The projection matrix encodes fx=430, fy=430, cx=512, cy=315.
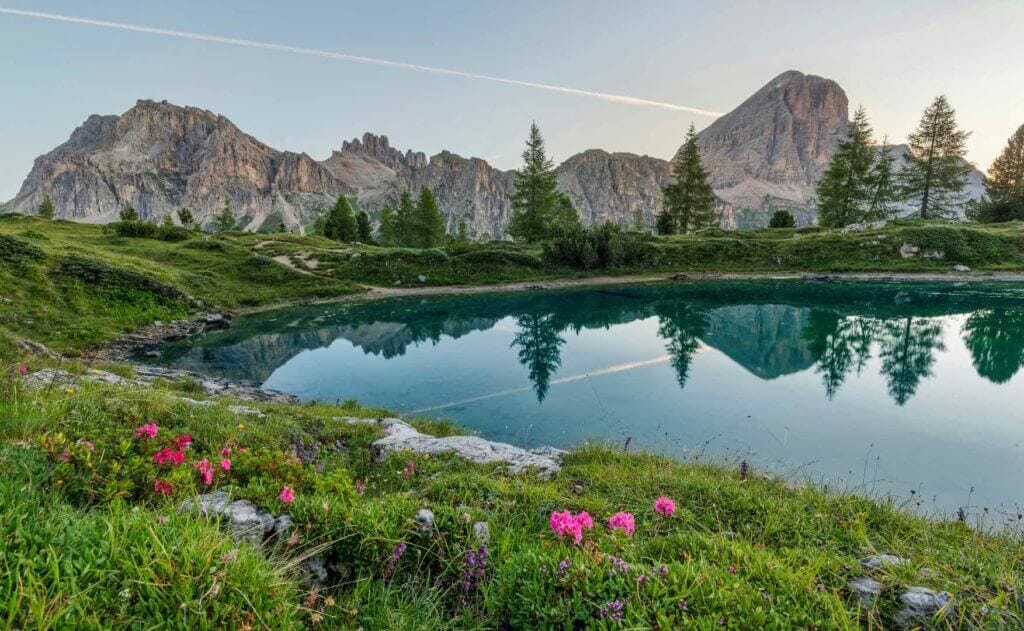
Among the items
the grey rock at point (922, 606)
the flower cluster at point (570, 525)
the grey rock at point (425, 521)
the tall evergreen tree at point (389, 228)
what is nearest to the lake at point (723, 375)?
the grey rock at point (922, 606)

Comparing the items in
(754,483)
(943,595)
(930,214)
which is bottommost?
(754,483)

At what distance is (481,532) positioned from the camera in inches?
130

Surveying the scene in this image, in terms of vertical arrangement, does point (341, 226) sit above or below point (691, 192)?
below

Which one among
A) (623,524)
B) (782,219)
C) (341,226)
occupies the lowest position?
(623,524)

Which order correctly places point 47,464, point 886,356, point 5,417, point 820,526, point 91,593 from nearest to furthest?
1. point 91,593
2. point 47,464
3. point 5,417
4. point 820,526
5. point 886,356

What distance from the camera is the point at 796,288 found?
35.0 m

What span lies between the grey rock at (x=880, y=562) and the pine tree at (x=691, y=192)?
6616 cm

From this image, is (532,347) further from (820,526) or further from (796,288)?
(796,288)

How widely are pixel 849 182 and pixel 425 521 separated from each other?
7055 centimetres

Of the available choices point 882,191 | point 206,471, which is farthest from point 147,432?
point 882,191

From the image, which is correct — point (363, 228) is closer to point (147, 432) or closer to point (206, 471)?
point (147, 432)

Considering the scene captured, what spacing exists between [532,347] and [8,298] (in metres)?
23.0

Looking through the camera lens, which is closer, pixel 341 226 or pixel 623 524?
pixel 623 524

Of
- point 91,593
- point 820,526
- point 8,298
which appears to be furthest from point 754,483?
point 8,298
